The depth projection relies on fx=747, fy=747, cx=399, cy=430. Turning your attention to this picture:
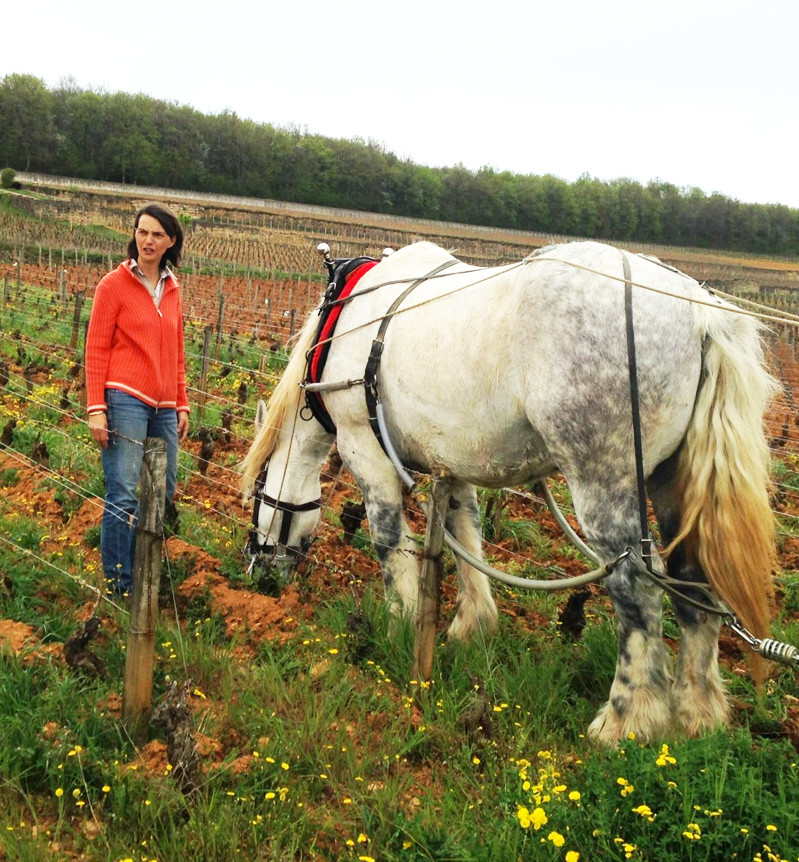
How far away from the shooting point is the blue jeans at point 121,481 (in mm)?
3625

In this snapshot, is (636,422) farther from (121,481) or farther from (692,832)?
(121,481)

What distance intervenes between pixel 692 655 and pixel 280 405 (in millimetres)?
2437

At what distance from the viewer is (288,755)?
2.61 meters

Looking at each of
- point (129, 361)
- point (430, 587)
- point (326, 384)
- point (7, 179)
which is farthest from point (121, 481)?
point (7, 179)

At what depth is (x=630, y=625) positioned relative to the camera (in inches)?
110

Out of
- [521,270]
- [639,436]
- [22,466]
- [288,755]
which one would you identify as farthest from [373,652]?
[22,466]

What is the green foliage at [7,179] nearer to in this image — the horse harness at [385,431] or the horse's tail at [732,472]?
the horse harness at [385,431]

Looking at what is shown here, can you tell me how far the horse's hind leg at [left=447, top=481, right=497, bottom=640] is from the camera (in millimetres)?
3756

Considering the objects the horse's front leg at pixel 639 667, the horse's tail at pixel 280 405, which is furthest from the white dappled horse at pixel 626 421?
the horse's tail at pixel 280 405

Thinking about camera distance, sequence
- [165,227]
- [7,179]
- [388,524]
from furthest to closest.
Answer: [7,179] → [388,524] → [165,227]

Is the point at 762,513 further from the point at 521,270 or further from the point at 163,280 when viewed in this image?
the point at 163,280

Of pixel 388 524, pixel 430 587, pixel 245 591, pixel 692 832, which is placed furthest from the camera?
pixel 245 591

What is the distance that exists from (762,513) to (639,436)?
535 millimetres

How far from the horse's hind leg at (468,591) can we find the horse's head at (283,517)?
32.9 inches
